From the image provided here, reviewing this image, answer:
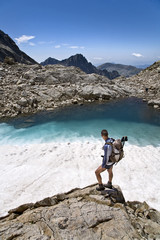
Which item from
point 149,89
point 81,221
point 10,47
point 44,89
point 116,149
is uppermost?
point 10,47

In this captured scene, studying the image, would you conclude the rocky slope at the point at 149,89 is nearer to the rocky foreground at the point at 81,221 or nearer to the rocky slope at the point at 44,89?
the rocky slope at the point at 44,89

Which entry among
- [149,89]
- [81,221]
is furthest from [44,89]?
[81,221]

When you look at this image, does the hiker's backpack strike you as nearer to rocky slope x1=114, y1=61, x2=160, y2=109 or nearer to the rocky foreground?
the rocky foreground

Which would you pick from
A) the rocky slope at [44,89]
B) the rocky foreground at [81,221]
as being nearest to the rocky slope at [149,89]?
the rocky slope at [44,89]

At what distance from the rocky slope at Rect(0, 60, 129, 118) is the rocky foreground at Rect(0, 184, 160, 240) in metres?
21.4

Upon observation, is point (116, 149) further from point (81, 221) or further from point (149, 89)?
point (149, 89)

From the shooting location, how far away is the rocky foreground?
400 centimetres

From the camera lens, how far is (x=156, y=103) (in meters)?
29.4

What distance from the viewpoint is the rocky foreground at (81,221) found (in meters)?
4.00

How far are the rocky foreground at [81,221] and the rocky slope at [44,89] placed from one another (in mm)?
21378

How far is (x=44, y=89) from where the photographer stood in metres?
32.0

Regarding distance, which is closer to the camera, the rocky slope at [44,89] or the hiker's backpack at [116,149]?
the hiker's backpack at [116,149]

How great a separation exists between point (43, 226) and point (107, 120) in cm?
1922

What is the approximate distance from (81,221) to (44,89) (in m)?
30.4
